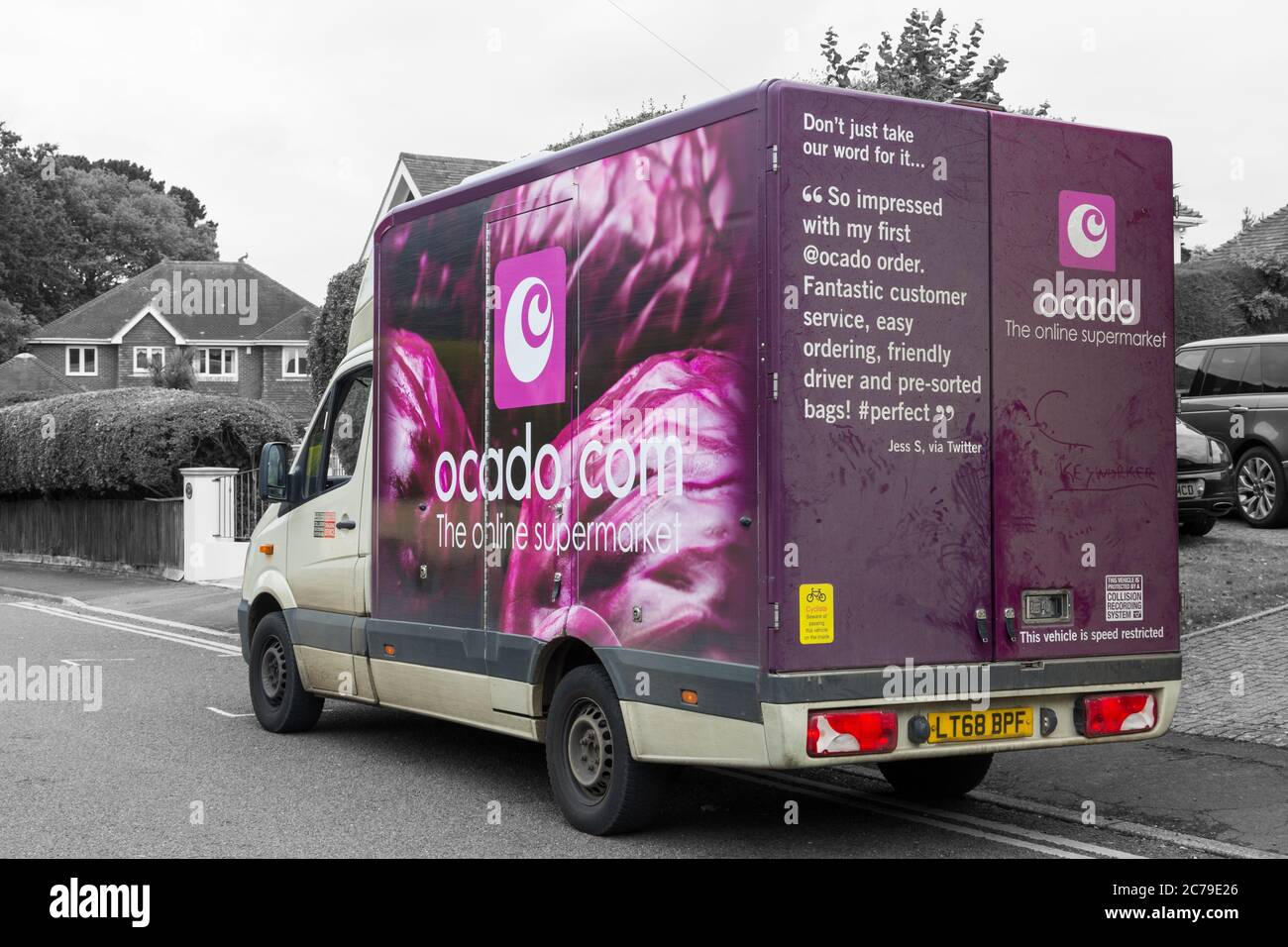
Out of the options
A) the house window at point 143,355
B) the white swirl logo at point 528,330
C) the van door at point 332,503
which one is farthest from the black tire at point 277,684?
the house window at point 143,355

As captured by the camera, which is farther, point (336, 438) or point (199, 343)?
point (199, 343)

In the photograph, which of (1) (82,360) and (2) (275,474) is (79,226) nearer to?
(1) (82,360)

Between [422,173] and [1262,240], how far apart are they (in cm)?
1847

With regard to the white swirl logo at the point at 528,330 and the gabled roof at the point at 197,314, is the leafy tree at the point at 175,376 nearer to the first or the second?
the gabled roof at the point at 197,314

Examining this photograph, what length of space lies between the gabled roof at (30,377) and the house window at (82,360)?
222 centimetres

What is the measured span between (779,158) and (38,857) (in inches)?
169

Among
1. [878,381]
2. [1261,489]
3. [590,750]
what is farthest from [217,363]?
[878,381]

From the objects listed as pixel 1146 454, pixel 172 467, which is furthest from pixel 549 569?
pixel 172 467

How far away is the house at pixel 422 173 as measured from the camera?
3259cm

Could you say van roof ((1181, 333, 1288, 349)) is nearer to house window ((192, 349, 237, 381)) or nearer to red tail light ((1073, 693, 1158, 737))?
red tail light ((1073, 693, 1158, 737))

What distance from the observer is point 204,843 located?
6.88 m

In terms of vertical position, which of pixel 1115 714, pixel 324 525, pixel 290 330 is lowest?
pixel 1115 714

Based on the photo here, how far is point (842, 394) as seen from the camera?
20.4 feet

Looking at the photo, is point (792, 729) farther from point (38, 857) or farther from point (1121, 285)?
point (38, 857)
